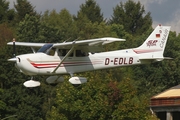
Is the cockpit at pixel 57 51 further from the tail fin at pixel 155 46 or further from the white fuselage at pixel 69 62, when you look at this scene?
the tail fin at pixel 155 46

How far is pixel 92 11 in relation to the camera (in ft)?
438

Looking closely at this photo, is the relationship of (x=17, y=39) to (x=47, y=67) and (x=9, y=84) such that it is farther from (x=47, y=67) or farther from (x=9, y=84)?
(x=47, y=67)

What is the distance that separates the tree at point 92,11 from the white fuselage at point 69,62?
8952 centimetres

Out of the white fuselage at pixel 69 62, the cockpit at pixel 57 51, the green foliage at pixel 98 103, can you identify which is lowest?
the green foliage at pixel 98 103

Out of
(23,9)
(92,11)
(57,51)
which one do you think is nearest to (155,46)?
(57,51)

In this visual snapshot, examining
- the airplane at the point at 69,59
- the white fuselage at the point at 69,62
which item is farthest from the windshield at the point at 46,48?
the white fuselage at the point at 69,62

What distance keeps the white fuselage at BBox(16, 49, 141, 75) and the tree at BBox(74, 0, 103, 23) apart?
89516mm

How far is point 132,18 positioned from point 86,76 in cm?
6611

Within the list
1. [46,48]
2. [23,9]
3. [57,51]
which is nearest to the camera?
[46,48]

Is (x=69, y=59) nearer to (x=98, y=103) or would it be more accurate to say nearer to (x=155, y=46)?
(x=155, y=46)

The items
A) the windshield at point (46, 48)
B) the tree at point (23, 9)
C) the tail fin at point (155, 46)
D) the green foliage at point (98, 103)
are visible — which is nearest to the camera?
the windshield at point (46, 48)

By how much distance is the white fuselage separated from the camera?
38.2 meters

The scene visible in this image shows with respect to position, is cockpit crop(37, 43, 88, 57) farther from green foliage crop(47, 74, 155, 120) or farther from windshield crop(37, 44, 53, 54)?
green foliage crop(47, 74, 155, 120)

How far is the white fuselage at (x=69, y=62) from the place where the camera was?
3825cm
